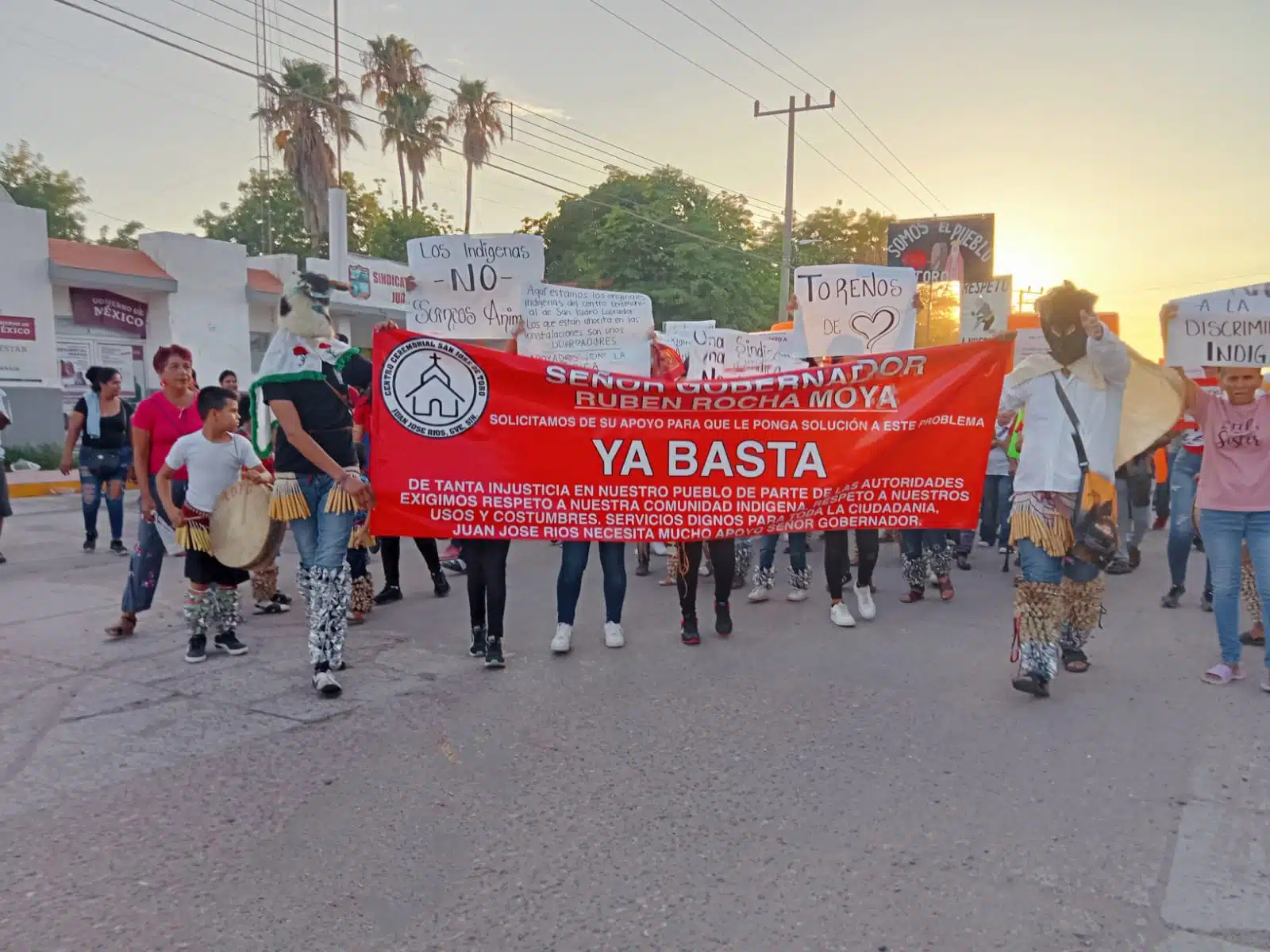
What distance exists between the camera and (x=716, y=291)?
114 feet

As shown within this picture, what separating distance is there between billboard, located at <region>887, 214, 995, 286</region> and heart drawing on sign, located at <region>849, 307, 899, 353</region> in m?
23.0

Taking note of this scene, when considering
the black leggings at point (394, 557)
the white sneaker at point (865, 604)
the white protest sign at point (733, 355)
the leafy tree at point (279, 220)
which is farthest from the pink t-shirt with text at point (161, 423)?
the leafy tree at point (279, 220)

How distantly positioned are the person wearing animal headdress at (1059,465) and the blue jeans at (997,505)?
4.71m

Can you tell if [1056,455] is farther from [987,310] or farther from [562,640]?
[987,310]

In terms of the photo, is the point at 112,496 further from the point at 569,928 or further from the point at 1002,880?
the point at 1002,880

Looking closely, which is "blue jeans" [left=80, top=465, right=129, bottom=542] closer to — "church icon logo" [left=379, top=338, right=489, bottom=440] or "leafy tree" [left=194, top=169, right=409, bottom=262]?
"church icon logo" [left=379, top=338, right=489, bottom=440]

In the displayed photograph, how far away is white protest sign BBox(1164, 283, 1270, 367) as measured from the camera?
5.27 meters

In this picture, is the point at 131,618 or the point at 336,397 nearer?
the point at 336,397

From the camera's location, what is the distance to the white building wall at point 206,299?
22.5 metres

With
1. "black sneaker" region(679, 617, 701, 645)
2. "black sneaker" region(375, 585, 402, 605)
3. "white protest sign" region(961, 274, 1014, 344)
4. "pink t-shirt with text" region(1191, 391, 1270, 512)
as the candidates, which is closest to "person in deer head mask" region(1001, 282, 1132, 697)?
"pink t-shirt with text" region(1191, 391, 1270, 512)

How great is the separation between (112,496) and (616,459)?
6734 mm

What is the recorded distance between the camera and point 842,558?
6988 millimetres

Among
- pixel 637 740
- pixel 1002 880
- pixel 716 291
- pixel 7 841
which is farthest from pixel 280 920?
pixel 716 291

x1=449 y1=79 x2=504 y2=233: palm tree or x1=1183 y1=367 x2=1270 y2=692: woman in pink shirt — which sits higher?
x1=449 y1=79 x2=504 y2=233: palm tree
